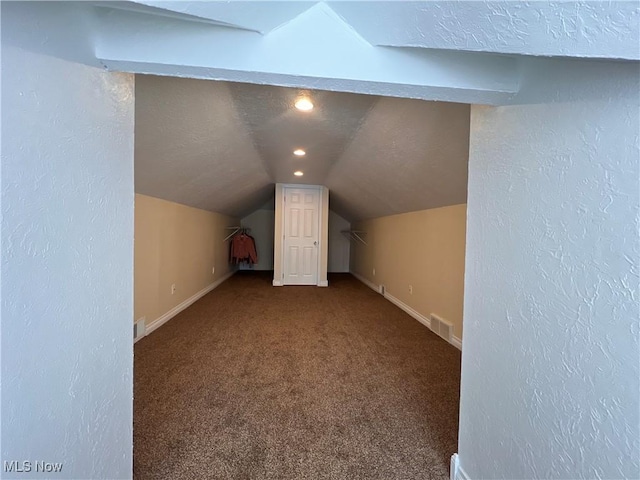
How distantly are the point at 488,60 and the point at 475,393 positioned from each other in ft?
3.92

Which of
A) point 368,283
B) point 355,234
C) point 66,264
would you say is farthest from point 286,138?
point 355,234

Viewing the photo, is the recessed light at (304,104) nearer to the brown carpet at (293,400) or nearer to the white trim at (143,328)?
the brown carpet at (293,400)

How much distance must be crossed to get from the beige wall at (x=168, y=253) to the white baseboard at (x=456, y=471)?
2.64 meters

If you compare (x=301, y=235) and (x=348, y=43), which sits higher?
(x=348, y=43)

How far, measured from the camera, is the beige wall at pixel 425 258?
2.72 meters

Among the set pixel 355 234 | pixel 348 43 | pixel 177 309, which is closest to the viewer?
pixel 348 43

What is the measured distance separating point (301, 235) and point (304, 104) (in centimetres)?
350

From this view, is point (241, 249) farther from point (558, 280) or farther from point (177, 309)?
point (558, 280)

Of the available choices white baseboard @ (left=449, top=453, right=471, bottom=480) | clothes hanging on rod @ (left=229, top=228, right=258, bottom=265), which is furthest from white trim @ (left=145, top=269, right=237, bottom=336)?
white baseboard @ (left=449, top=453, right=471, bottom=480)

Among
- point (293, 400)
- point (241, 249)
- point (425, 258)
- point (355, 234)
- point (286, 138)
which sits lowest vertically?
point (293, 400)

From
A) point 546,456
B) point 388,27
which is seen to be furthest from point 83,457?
point 388,27

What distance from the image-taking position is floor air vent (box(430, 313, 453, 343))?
280cm

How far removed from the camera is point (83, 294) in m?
0.79

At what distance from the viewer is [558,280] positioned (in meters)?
0.79
